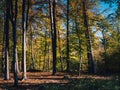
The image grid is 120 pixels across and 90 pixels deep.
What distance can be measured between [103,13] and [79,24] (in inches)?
314

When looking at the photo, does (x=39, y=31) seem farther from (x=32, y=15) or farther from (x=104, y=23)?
(x=104, y=23)

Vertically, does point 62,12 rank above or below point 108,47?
above

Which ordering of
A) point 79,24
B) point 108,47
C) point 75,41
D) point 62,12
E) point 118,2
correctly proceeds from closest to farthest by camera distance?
point 118,2 → point 75,41 → point 79,24 → point 62,12 → point 108,47

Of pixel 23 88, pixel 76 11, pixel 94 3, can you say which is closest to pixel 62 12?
pixel 76 11

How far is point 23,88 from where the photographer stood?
68.7 feet

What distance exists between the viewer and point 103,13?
4259 centimetres

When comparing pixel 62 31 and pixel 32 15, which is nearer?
pixel 32 15

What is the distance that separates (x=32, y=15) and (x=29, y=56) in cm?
2134

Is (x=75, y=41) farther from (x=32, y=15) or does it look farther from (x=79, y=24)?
(x=32, y=15)

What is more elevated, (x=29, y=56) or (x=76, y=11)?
(x=76, y=11)

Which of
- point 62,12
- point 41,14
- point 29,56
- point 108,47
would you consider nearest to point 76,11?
point 62,12

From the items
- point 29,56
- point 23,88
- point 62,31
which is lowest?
point 23,88

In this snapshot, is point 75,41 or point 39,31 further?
point 39,31

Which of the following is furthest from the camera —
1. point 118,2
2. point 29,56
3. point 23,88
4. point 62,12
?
point 29,56
